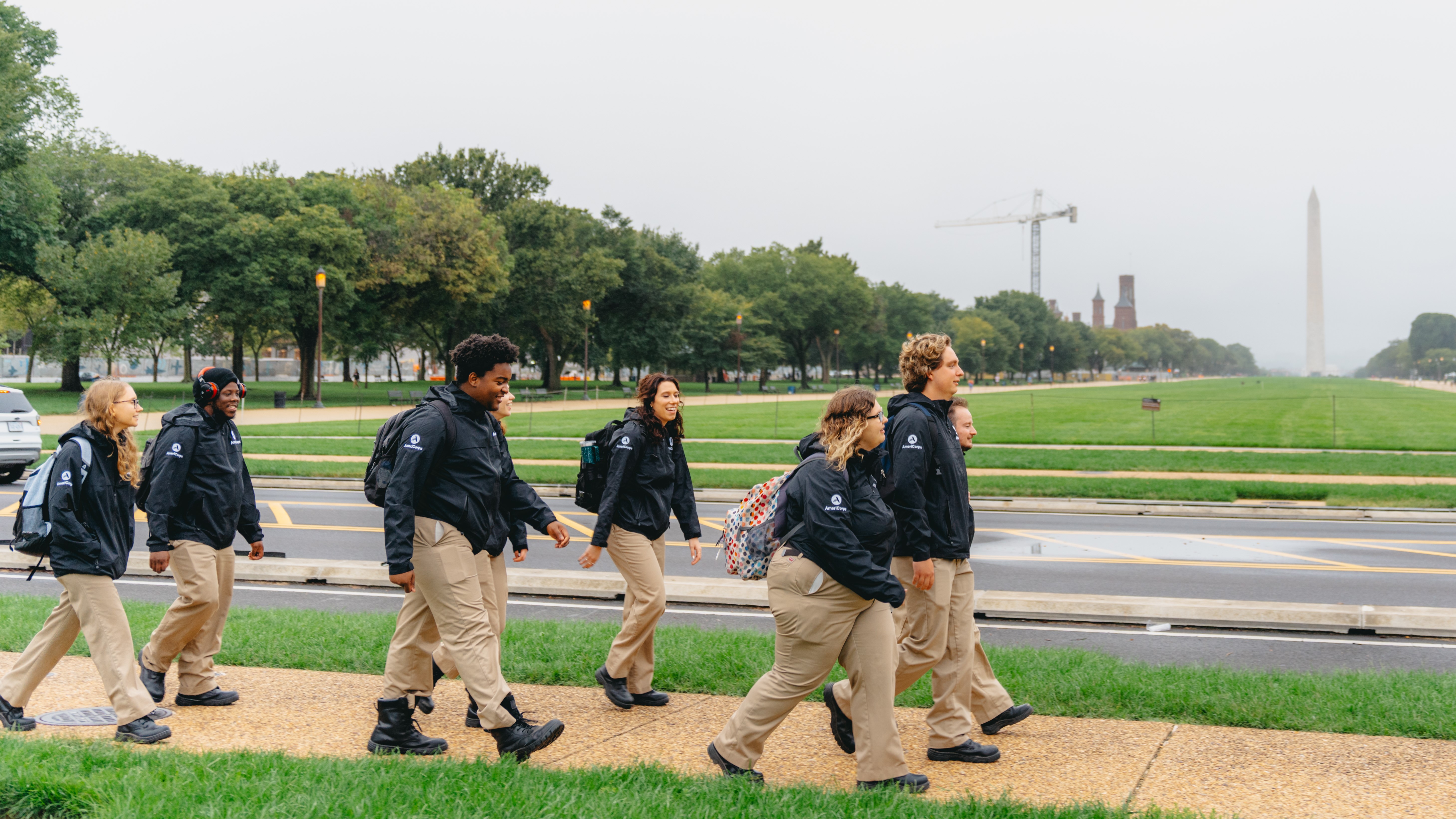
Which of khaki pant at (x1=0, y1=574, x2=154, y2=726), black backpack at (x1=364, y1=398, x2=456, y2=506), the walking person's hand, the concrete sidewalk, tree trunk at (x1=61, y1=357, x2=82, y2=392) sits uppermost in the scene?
tree trunk at (x1=61, y1=357, x2=82, y2=392)

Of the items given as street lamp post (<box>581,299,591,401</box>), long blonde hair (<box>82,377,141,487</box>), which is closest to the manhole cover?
long blonde hair (<box>82,377,141,487</box>)

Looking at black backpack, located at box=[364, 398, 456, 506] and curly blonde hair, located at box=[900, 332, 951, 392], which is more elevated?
curly blonde hair, located at box=[900, 332, 951, 392]

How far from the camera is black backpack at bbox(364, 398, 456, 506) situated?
4898 mm

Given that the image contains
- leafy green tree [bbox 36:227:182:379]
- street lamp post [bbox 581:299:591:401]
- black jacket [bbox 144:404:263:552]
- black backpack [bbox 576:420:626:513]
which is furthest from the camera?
street lamp post [bbox 581:299:591:401]

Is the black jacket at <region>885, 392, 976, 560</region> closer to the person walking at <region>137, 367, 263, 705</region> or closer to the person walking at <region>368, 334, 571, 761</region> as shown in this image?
the person walking at <region>368, 334, 571, 761</region>

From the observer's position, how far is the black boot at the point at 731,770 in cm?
455

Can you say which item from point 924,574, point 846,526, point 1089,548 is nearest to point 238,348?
point 1089,548

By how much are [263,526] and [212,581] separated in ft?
26.2

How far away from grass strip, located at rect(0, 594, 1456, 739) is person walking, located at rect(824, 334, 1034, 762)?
3.08ft

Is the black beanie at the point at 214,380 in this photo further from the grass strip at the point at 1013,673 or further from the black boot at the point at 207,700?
the grass strip at the point at 1013,673

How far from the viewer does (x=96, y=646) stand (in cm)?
517

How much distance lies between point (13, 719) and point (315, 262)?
46212 millimetres

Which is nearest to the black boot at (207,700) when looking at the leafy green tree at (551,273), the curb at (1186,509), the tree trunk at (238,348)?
the curb at (1186,509)

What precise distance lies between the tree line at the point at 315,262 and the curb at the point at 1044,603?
3668cm
